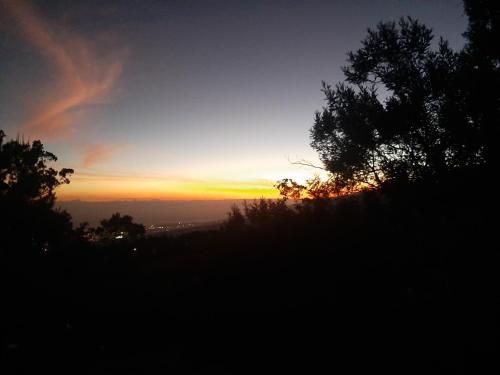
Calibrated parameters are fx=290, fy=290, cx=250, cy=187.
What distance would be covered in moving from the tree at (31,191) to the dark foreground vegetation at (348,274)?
0.31 meters

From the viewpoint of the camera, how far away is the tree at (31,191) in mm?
18344

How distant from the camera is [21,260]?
12617mm

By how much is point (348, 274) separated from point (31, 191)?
129 ft

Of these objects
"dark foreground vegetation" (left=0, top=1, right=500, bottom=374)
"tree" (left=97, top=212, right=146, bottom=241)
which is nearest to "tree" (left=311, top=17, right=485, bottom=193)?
"dark foreground vegetation" (left=0, top=1, right=500, bottom=374)

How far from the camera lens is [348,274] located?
27.8 ft

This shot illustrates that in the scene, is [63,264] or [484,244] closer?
[484,244]

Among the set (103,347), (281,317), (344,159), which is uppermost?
(344,159)

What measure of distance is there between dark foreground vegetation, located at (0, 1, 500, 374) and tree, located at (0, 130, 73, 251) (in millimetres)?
312

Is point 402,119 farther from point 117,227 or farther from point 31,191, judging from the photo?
point 117,227

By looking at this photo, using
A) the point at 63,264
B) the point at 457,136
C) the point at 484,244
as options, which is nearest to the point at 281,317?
the point at 484,244

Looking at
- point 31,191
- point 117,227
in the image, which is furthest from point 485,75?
point 117,227

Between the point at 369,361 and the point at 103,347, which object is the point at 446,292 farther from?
the point at 103,347

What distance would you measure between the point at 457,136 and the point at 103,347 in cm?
1514

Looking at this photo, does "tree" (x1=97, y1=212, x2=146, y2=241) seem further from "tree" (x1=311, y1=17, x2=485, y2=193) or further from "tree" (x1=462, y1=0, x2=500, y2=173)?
"tree" (x1=462, y1=0, x2=500, y2=173)
